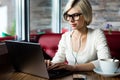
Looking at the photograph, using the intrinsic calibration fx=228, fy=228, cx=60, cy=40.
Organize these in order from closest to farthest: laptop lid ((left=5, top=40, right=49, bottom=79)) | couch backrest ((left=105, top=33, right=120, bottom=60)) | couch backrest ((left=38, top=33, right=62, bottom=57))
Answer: laptop lid ((left=5, top=40, right=49, bottom=79)) → couch backrest ((left=105, top=33, right=120, bottom=60)) → couch backrest ((left=38, top=33, right=62, bottom=57))

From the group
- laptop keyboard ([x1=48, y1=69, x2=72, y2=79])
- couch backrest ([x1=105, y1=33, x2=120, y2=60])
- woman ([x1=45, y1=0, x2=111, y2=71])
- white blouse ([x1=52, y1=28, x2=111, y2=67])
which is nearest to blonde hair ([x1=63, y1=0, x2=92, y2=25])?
woman ([x1=45, y1=0, x2=111, y2=71])

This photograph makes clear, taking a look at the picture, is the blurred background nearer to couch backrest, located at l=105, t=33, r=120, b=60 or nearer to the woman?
the woman

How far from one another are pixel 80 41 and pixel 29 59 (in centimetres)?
64

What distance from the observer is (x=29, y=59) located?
4.21ft

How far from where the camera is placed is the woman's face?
1.69m

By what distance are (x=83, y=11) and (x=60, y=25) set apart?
229 cm

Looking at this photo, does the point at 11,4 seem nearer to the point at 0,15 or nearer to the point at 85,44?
the point at 0,15

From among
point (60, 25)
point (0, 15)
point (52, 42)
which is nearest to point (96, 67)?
point (52, 42)

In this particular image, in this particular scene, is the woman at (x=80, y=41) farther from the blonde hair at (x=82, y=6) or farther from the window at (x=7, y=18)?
the window at (x=7, y=18)

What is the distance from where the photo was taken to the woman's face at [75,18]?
5.54ft

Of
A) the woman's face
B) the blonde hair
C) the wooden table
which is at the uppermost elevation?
the blonde hair

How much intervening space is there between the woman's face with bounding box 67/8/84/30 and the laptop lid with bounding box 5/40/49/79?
52 centimetres

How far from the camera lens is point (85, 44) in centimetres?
179

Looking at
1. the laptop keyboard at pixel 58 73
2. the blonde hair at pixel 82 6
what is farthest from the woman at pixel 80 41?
the laptop keyboard at pixel 58 73
